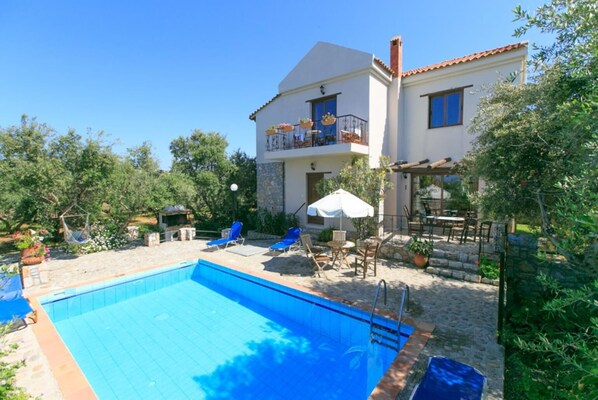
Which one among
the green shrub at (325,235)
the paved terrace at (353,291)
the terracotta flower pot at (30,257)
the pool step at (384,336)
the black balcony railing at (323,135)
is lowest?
the pool step at (384,336)

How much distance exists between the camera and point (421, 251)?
10.3 m

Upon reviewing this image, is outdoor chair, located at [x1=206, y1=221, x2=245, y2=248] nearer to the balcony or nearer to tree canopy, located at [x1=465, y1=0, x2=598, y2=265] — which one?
the balcony

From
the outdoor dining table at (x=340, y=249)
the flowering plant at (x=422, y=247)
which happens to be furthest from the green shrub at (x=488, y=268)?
the outdoor dining table at (x=340, y=249)

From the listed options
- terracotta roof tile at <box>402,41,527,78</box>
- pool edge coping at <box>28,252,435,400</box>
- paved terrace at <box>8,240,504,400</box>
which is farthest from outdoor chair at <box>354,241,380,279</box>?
terracotta roof tile at <box>402,41,527,78</box>

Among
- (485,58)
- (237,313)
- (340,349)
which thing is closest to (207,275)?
(237,313)

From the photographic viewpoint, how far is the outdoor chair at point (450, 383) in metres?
3.72

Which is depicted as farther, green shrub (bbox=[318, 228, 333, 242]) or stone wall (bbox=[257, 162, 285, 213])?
stone wall (bbox=[257, 162, 285, 213])

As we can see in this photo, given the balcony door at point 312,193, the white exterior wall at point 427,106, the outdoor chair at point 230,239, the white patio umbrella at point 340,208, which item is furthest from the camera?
the balcony door at point 312,193

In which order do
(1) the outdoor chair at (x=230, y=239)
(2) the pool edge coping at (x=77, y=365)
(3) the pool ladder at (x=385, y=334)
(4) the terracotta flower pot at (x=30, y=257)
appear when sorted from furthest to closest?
(1) the outdoor chair at (x=230, y=239)
(4) the terracotta flower pot at (x=30, y=257)
(3) the pool ladder at (x=385, y=334)
(2) the pool edge coping at (x=77, y=365)

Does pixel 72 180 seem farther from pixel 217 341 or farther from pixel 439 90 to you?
pixel 439 90

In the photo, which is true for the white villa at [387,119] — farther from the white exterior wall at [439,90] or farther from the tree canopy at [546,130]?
the tree canopy at [546,130]

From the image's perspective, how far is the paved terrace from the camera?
15.9 ft

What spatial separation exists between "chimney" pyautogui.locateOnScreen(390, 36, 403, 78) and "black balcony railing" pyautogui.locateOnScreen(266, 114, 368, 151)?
3786mm

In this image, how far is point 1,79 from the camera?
34.8 ft
